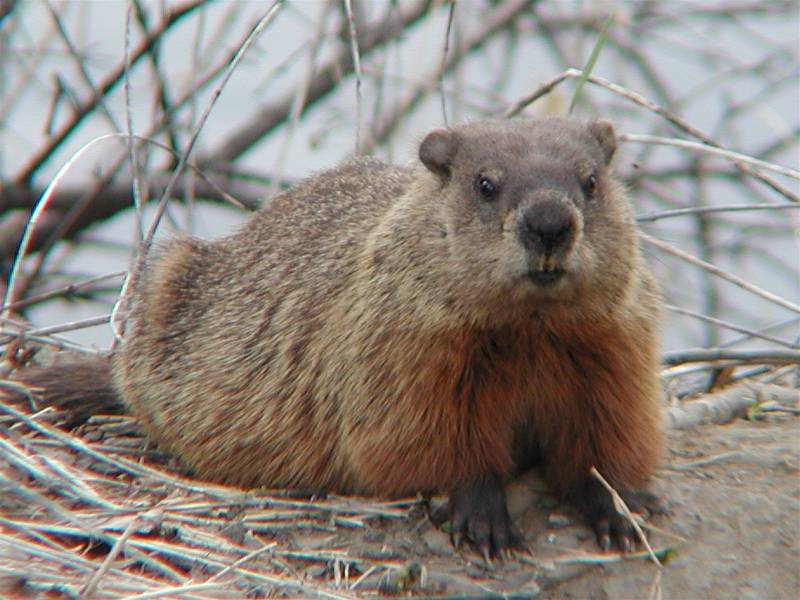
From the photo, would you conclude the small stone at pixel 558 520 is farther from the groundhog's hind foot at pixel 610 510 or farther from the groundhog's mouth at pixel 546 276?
the groundhog's mouth at pixel 546 276

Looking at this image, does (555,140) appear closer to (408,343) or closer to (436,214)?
(436,214)

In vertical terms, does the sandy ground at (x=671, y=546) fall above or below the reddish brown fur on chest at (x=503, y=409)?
below

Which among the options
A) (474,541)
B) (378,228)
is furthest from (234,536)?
(378,228)

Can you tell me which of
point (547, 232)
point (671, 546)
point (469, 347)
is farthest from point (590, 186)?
point (671, 546)

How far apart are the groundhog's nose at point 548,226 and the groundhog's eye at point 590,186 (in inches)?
13.3

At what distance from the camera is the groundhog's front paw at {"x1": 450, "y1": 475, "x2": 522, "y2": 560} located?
349cm

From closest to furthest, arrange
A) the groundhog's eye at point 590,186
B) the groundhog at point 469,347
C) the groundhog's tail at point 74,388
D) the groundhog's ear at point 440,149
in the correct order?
the groundhog at point 469,347 < the groundhog's eye at point 590,186 < the groundhog's ear at point 440,149 < the groundhog's tail at point 74,388

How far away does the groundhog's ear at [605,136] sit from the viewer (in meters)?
3.91

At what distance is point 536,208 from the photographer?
327 centimetres

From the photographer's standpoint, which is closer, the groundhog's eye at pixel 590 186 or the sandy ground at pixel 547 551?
the sandy ground at pixel 547 551

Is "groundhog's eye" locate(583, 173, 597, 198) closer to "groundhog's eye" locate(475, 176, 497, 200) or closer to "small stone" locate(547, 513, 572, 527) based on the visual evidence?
"groundhog's eye" locate(475, 176, 497, 200)

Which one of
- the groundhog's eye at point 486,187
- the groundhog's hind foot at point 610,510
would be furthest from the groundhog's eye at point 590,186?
the groundhog's hind foot at point 610,510

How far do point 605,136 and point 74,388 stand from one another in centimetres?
220

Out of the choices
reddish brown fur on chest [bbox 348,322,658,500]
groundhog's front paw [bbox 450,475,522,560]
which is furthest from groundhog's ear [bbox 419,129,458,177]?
groundhog's front paw [bbox 450,475,522,560]
